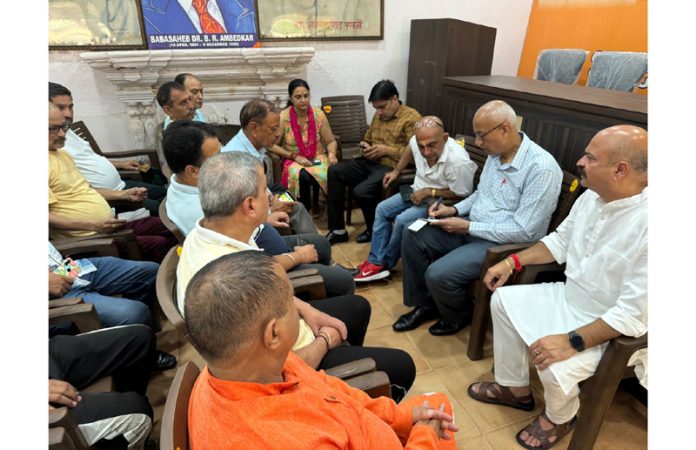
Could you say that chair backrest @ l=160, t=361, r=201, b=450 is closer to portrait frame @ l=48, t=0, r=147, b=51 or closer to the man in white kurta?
the man in white kurta

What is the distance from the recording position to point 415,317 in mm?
2322

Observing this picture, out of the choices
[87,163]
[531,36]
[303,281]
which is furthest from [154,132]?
[531,36]

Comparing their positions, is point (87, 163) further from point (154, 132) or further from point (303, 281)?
point (303, 281)

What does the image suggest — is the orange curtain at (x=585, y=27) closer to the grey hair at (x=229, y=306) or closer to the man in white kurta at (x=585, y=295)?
the man in white kurta at (x=585, y=295)

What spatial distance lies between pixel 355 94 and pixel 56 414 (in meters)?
3.99

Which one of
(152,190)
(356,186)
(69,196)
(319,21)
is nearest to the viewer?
(69,196)

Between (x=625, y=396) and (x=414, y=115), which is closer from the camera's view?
(x=625, y=396)

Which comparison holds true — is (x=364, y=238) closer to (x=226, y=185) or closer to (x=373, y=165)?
(x=373, y=165)

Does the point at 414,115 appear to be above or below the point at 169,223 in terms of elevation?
above

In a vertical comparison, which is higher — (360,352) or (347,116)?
(347,116)

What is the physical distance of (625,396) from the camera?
181 centimetres

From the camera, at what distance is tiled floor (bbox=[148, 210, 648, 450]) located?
1.64 m

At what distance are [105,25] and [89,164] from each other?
157 centimetres

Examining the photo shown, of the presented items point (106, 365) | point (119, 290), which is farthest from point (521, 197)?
point (119, 290)
